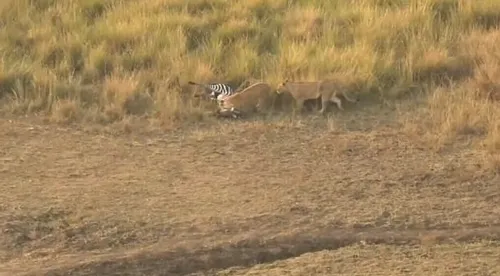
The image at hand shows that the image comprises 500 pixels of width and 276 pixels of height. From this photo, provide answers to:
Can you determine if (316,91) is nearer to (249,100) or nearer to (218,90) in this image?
(249,100)

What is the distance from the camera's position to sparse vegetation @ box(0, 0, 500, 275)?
22.7ft

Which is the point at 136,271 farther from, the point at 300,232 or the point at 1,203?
the point at 1,203

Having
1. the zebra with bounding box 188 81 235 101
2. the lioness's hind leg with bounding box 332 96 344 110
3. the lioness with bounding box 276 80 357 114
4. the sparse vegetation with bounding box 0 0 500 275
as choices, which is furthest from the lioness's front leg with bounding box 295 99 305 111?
the zebra with bounding box 188 81 235 101

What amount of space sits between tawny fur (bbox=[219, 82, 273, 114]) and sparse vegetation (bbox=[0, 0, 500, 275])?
8.7 inches

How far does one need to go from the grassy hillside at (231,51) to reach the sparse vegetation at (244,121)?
0.07 feet

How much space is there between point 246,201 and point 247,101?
2.74 meters

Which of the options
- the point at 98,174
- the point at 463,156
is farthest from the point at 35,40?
the point at 463,156

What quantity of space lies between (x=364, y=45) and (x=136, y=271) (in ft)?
18.8

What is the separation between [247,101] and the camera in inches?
385

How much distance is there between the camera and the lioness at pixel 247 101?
9.67 m

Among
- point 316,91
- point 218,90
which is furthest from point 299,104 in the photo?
point 218,90

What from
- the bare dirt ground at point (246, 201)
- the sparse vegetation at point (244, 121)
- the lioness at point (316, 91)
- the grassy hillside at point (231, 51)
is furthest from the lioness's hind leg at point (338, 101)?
the grassy hillside at point (231, 51)

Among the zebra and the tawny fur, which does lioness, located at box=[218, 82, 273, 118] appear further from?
the zebra

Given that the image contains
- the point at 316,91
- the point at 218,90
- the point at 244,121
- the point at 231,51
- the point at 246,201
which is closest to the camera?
the point at 246,201
